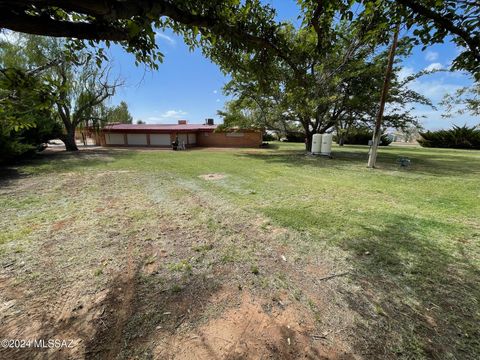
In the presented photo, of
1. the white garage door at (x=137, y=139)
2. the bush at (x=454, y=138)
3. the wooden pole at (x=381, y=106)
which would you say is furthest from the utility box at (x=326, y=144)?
the bush at (x=454, y=138)

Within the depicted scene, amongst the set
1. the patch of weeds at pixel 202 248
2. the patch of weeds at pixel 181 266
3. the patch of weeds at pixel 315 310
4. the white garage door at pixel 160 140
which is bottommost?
the patch of weeds at pixel 315 310

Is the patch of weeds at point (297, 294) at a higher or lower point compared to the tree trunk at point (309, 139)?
lower

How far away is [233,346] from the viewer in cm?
188

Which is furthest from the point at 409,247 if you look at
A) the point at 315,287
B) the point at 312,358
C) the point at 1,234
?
the point at 1,234

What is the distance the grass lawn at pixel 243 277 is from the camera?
1936 mm

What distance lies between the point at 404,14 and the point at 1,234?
630 centimetres

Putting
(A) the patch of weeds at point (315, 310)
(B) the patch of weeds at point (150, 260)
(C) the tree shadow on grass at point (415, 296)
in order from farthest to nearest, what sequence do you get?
(B) the patch of weeds at point (150, 260)
(A) the patch of weeds at point (315, 310)
(C) the tree shadow on grass at point (415, 296)

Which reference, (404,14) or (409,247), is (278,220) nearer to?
(409,247)

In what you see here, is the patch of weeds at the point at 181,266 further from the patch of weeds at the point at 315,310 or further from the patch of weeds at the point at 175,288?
the patch of weeds at the point at 315,310

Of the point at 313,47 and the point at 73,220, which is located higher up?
the point at 313,47

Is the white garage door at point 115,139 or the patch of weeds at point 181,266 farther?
the white garage door at point 115,139

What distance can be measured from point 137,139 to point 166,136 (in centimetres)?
359

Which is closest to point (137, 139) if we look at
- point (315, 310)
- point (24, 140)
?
point (24, 140)

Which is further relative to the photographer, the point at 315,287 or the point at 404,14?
the point at 315,287
